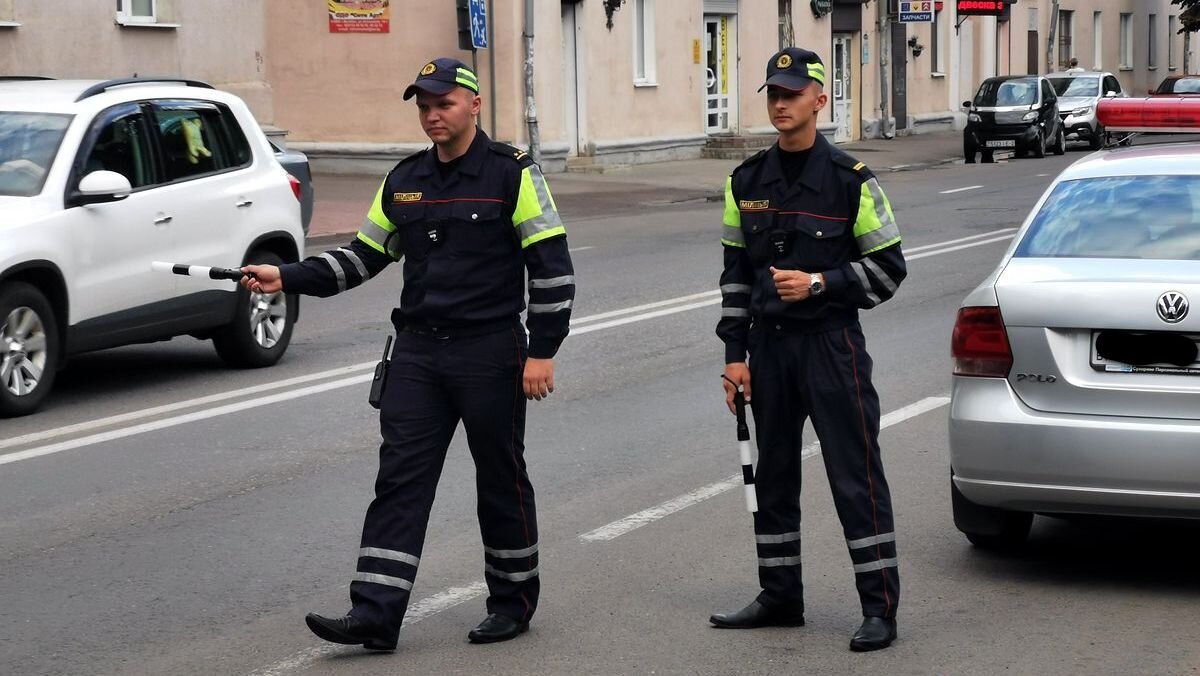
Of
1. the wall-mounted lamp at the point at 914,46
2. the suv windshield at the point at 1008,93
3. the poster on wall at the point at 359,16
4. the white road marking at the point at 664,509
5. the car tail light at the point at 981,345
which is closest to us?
the car tail light at the point at 981,345

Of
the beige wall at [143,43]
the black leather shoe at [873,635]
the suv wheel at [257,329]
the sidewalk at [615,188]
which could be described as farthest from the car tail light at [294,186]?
the beige wall at [143,43]

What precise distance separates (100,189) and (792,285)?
18.0ft

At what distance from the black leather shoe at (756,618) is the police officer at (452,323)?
0.71 m

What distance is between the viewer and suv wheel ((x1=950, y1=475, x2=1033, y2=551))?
21.1ft

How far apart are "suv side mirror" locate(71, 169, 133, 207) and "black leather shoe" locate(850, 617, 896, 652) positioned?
5701 millimetres

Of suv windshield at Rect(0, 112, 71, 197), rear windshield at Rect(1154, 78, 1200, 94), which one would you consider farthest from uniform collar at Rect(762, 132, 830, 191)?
rear windshield at Rect(1154, 78, 1200, 94)

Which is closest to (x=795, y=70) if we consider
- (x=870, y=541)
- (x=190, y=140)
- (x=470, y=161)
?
(x=470, y=161)

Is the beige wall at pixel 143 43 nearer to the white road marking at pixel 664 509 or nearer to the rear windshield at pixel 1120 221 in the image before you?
the white road marking at pixel 664 509

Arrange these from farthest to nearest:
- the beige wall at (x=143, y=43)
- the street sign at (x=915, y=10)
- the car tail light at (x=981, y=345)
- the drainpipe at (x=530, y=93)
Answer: the street sign at (x=915, y=10) → the drainpipe at (x=530, y=93) → the beige wall at (x=143, y=43) → the car tail light at (x=981, y=345)

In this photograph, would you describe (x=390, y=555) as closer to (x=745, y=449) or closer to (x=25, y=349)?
(x=745, y=449)

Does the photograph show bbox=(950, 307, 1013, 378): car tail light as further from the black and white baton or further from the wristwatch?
the black and white baton

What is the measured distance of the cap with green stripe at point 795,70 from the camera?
17.5 ft

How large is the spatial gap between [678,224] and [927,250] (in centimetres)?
475

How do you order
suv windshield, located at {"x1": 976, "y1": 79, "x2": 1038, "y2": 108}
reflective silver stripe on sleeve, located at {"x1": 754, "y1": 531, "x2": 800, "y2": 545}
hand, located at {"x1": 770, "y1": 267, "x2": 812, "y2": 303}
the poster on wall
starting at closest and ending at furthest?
1. hand, located at {"x1": 770, "y1": 267, "x2": 812, "y2": 303}
2. reflective silver stripe on sleeve, located at {"x1": 754, "y1": 531, "x2": 800, "y2": 545}
3. the poster on wall
4. suv windshield, located at {"x1": 976, "y1": 79, "x2": 1038, "y2": 108}
